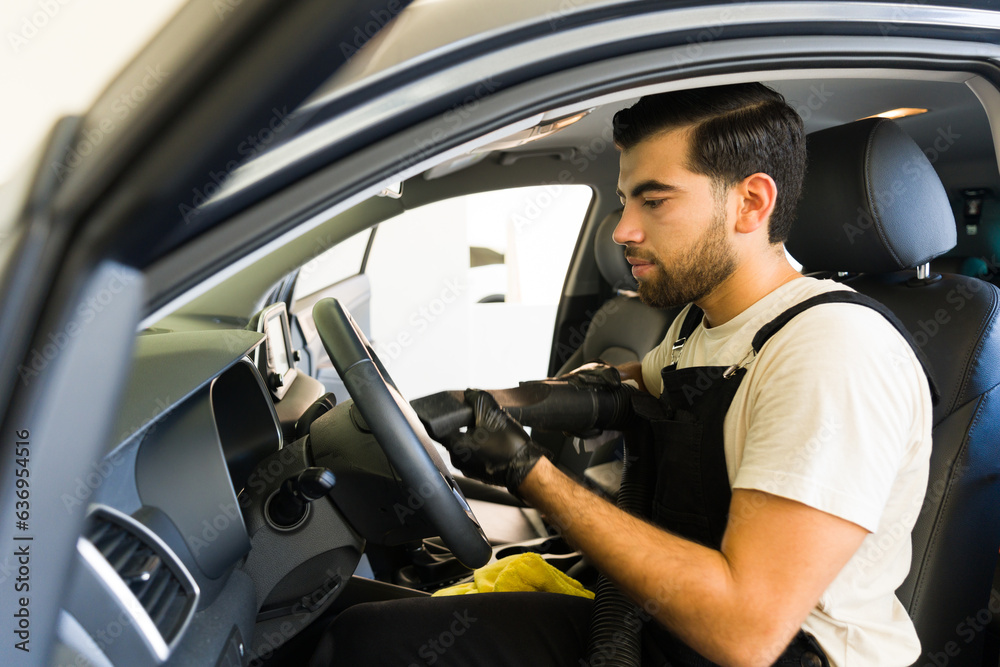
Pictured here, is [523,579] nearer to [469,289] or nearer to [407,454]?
[407,454]

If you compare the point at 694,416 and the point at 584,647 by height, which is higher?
the point at 694,416

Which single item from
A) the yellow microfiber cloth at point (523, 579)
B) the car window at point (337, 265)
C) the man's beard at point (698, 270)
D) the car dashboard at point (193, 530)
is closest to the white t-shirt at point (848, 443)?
the man's beard at point (698, 270)

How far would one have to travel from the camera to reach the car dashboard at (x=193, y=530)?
0.62 meters

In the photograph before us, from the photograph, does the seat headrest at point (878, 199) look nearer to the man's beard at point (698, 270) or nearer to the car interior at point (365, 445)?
the car interior at point (365, 445)

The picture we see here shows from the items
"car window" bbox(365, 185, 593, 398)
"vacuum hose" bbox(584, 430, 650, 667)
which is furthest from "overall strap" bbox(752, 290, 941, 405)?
"car window" bbox(365, 185, 593, 398)

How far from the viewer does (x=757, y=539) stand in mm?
773

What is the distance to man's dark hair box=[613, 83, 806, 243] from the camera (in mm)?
1023

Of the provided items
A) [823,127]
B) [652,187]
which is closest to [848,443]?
[652,187]

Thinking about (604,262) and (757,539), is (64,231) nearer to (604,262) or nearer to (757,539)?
(757,539)

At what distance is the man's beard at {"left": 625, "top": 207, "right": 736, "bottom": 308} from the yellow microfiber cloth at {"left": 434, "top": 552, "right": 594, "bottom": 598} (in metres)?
0.63

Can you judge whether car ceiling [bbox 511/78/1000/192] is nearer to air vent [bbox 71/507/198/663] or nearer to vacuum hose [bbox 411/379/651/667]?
vacuum hose [bbox 411/379/651/667]

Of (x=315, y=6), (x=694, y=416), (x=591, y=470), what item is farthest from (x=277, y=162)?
(x=591, y=470)

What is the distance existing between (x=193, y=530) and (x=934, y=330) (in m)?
1.24

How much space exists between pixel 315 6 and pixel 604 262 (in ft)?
7.68
